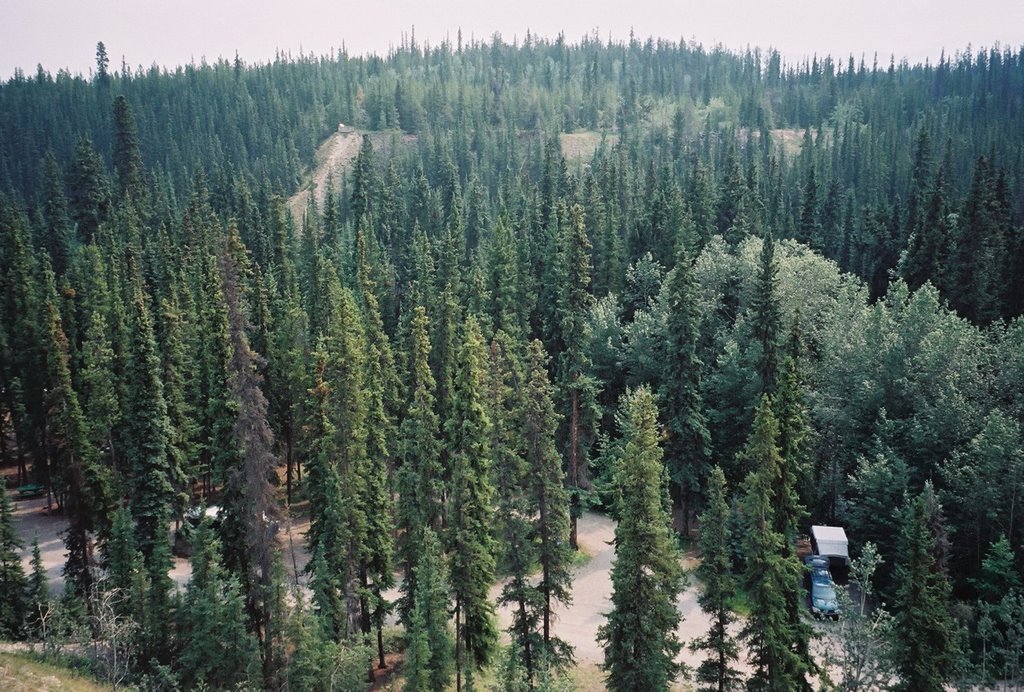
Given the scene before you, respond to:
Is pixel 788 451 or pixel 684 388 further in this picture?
pixel 684 388

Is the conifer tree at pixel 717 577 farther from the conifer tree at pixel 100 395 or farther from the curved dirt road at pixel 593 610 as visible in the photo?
the conifer tree at pixel 100 395

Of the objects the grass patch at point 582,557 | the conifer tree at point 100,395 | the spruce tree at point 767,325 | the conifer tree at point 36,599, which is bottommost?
the grass patch at point 582,557

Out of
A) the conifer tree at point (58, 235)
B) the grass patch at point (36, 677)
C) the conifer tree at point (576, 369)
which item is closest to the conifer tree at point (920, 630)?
the conifer tree at point (576, 369)

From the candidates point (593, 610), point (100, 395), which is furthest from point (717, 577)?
point (100, 395)

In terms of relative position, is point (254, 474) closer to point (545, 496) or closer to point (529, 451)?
point (529, 451)

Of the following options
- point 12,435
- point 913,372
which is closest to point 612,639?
point 913,372

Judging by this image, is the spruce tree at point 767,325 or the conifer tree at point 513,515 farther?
the spruce tree at point 767,325

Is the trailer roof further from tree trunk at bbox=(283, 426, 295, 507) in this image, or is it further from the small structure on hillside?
tree trunk at bbox=(283, 426, 295, 507)
